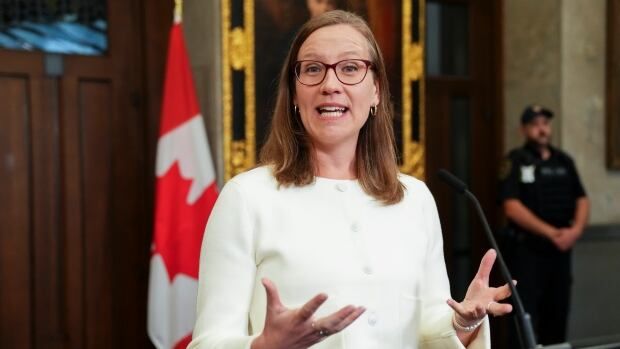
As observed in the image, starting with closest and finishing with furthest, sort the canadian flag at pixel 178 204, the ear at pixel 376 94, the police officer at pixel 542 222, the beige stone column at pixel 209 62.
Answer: the ear at pixel 376 94 < the canadian flag at pixel 178 204 < the beige stone column at pixel 209 62 < the police officer at pixel 542 222

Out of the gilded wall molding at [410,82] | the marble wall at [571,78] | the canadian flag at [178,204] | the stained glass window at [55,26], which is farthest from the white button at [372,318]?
the marble wall at [571,78]

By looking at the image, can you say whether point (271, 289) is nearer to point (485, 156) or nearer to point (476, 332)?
point (476, 332)

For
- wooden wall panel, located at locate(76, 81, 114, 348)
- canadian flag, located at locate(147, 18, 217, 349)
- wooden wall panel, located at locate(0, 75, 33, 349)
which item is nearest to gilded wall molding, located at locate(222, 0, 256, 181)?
canadian flag, located at locate(147, 18, 217, 349)

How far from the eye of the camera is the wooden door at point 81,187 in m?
4.05

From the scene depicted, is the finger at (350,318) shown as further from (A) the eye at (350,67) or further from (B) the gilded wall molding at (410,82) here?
(B) the gilded wall molding at (410,82)

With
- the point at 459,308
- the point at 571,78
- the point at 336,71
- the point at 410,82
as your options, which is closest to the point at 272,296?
the point at 459,308

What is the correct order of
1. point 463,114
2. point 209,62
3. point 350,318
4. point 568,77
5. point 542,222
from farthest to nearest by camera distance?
1. point 463,114
2. point 568,77
3. point 542,222
4. point 209,62
5. point 350,318

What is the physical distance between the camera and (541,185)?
5469 mm

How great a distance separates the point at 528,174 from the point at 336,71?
3.95 m

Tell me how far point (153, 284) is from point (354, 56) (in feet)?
8.15

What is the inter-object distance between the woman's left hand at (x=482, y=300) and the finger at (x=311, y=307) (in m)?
0.41

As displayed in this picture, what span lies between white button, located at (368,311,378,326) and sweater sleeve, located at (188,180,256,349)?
9.6 inches

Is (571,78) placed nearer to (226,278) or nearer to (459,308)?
(459,308)

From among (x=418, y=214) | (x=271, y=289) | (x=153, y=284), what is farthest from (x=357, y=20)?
(x=153, y=284)
